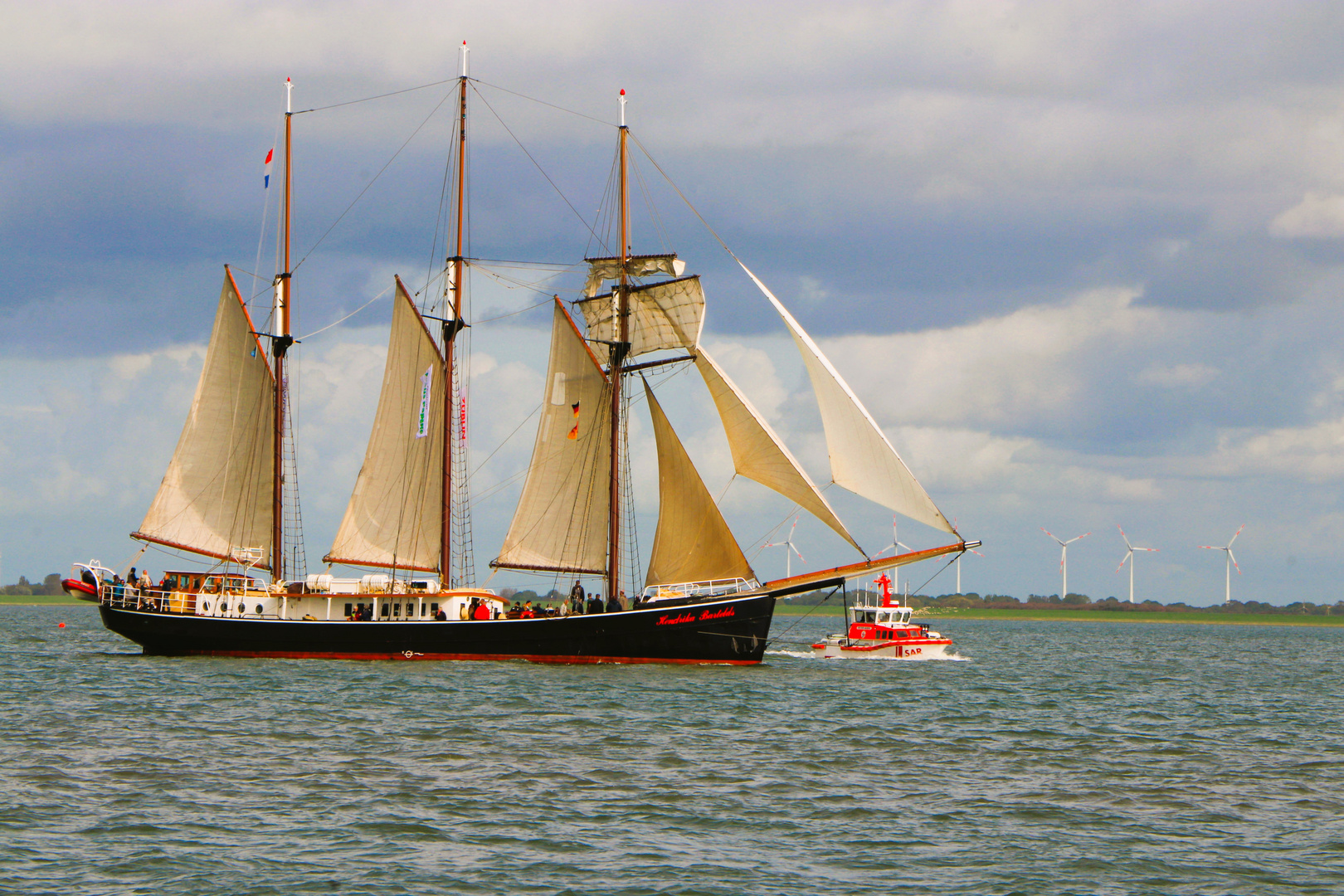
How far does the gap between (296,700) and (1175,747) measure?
3055 centimetres

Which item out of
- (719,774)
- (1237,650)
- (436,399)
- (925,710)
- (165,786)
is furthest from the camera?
(1237,650)

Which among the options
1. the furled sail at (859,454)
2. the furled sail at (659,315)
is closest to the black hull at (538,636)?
the furled sail at (859,454)

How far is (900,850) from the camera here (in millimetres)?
25672

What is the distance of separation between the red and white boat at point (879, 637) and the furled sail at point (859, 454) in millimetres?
28134

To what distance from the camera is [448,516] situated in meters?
68.9

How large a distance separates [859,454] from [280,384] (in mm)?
33556

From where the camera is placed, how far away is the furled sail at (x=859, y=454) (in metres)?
56.2

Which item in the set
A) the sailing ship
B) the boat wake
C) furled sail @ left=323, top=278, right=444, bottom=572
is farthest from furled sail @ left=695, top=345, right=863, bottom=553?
the boat wake

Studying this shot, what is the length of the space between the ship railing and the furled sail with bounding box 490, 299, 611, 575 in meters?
4.24

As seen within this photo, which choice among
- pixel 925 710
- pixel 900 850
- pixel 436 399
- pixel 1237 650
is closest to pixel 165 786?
pixel 900 850

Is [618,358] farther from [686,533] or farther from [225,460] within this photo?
[225,460]

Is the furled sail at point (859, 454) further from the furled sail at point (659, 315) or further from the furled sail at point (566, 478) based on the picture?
the furled sail at point (566, 478)

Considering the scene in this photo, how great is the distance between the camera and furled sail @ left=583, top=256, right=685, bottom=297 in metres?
67.9

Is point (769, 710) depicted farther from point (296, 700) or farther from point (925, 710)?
point (296, 700)
